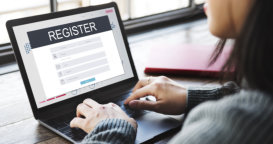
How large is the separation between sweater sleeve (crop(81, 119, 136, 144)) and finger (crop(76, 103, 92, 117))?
5.2 inches

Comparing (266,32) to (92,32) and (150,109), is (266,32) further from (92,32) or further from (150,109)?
(92,32)

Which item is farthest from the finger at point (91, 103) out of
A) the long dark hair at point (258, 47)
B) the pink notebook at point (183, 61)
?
the long dark hair at point (258, 47)

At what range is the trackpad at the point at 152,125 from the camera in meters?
0.92

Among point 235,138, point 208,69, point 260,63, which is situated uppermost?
point 260,63

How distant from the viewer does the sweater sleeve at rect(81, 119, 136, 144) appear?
2.60 ft

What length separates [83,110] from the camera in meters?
0.99

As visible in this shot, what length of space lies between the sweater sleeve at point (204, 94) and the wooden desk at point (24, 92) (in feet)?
0.53

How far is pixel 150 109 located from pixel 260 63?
1.63ft

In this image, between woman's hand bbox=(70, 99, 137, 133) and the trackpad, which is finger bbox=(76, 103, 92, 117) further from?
the trackpad

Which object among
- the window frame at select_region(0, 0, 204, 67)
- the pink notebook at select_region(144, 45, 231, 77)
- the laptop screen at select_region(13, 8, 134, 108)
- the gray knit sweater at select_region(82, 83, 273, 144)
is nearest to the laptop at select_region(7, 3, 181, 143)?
the laptop screen at select_region(13, 8, 134, 108)

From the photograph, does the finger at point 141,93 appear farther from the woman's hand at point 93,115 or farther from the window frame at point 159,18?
the window frame at point 159,18

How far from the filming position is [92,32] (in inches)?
46.0

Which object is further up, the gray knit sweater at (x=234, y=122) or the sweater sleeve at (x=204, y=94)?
the gray knit sweater at (x=234, y=122)

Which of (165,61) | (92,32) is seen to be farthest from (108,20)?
(165,61)
